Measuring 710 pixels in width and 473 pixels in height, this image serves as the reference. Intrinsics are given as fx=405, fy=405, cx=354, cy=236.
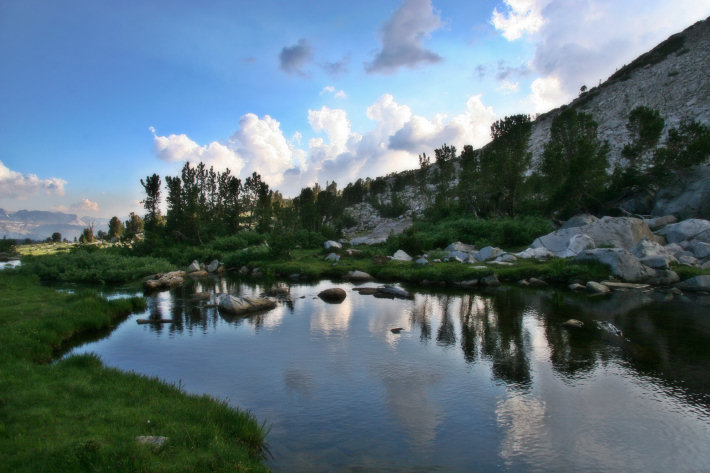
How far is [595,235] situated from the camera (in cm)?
3638

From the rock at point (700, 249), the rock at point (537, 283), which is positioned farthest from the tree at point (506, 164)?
the rock at point (537, 283)

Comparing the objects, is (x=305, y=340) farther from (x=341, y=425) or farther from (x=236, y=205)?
(x=236, y=205)

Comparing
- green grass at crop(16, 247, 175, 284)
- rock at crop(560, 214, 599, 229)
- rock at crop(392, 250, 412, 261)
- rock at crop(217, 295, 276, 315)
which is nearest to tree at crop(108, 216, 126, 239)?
green grass at crop(16, 247, 175, 284)

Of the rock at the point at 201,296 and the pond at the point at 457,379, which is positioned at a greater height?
the rock at the point at 201,296

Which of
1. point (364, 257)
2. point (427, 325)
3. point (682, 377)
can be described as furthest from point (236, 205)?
point (682, 377)

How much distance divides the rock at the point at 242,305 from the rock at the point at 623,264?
23.8 metres

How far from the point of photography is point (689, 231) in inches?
1382

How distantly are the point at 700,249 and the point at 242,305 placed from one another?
34.4 m

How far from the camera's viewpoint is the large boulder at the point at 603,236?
35.0m

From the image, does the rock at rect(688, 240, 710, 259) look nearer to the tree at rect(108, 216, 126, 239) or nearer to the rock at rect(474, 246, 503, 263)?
the rock at rect(474, 246, 503, 263)

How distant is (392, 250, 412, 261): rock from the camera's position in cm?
4195

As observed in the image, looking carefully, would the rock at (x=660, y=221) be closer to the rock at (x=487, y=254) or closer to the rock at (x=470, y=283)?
the rock at (x=487, y=254)

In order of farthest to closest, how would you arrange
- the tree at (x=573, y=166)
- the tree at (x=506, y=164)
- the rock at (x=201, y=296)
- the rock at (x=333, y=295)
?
1. the tree at (x=506, y=164)
2. the tree at (x=573, y=166)
3. the rock at (x=201, y=296)
4. the rock at (x=333, y=295)

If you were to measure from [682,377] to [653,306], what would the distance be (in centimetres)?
1122
